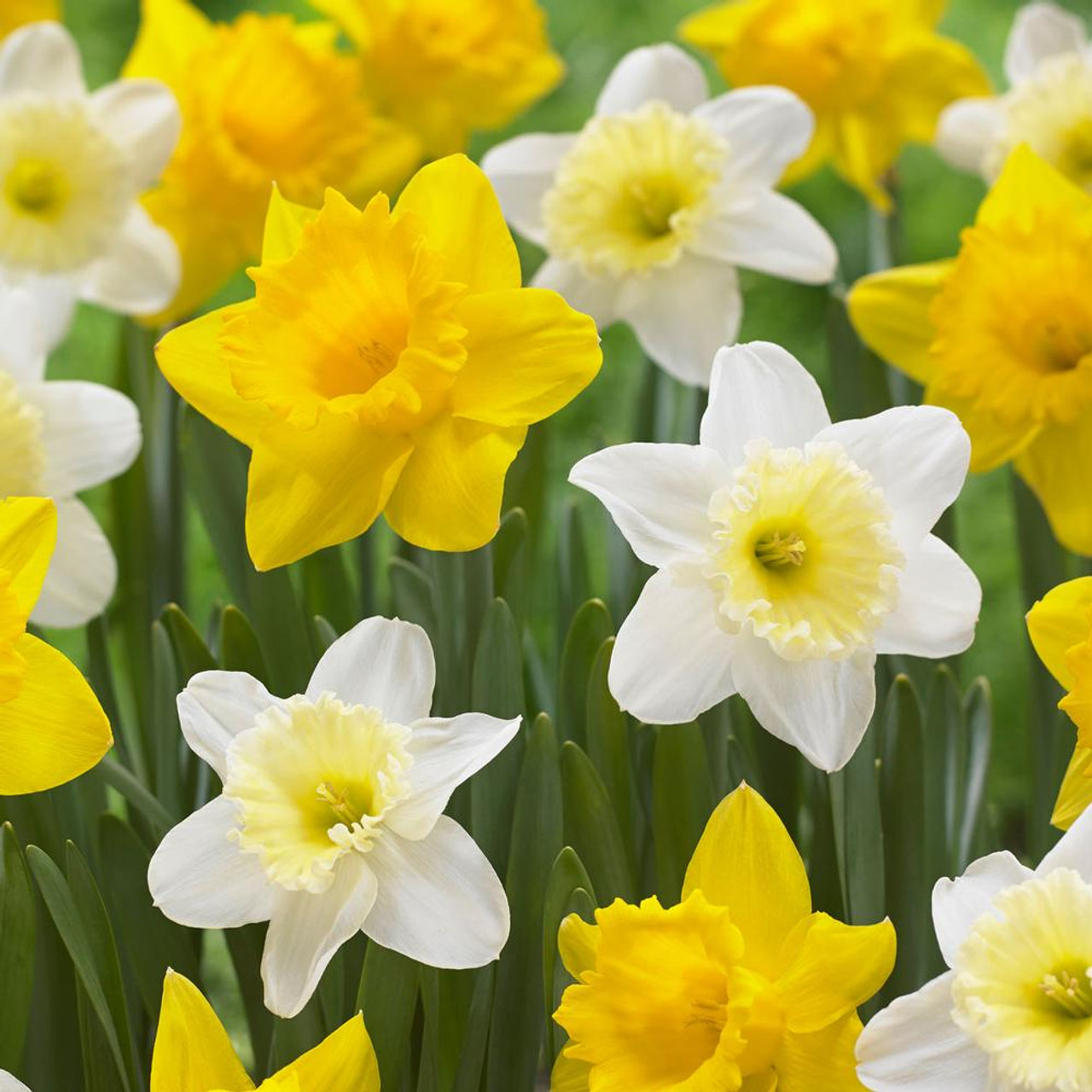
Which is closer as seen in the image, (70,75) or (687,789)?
(687,789)

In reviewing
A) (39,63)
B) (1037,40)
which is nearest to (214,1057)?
(39,63)

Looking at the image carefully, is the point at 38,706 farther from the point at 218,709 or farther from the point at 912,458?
the point at 912,458

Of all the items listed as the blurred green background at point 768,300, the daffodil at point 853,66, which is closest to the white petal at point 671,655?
the daffodil at point 853,66

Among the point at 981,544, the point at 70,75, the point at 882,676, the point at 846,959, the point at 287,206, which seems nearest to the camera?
the point at 846,959

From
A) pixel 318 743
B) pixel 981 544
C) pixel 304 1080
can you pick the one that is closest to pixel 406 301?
pixel 318 743

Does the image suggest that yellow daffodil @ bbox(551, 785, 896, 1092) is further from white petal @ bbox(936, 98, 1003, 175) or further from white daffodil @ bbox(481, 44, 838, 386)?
white petal @ bbox(936, 98, 1003, 175)

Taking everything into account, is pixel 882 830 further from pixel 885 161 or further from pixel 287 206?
pixel 885 161

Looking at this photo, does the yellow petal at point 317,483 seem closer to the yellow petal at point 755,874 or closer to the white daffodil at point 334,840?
the white daffodil at point 334,840
